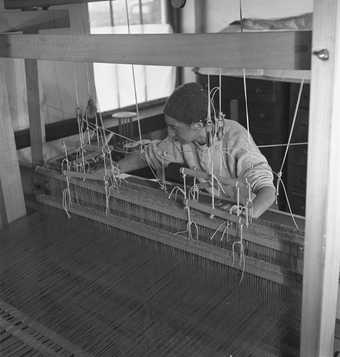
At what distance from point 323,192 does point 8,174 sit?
4.27 ft

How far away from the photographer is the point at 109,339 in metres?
1.16

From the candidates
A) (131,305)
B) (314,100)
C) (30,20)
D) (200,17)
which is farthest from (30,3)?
(200,17)

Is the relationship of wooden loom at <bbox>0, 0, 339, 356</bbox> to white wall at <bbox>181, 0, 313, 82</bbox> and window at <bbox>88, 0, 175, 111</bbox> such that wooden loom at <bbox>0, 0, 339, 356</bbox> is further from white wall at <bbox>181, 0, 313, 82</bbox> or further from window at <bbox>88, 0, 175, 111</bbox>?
white wall at <bbox>181, 0, 313, 82</bbox>

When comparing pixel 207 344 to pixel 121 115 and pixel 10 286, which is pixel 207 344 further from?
pixel 121 115

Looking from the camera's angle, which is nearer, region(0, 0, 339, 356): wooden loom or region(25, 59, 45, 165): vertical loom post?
region(0, 0, 339, 356): wooden loom

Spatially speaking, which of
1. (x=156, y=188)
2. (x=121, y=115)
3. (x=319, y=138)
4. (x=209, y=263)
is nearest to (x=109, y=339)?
(x=209, y=263)

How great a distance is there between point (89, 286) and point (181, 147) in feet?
2.70

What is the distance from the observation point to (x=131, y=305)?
1.27m

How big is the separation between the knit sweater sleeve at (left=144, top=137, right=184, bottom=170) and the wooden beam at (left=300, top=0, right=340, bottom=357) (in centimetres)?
118

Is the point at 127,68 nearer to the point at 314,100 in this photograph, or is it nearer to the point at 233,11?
the point at 233,11

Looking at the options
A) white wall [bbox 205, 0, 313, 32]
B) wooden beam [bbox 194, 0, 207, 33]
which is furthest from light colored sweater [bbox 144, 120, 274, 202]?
wooden beam [bbox 194, 0, 207, 33]

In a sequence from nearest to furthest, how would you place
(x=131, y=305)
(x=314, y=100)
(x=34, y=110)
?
(x=314, y=100) → (x=131, y=305) → (x=34, y=110)

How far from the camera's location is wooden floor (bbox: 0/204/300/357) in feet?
3.70

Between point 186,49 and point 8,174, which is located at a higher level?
point 186,49
